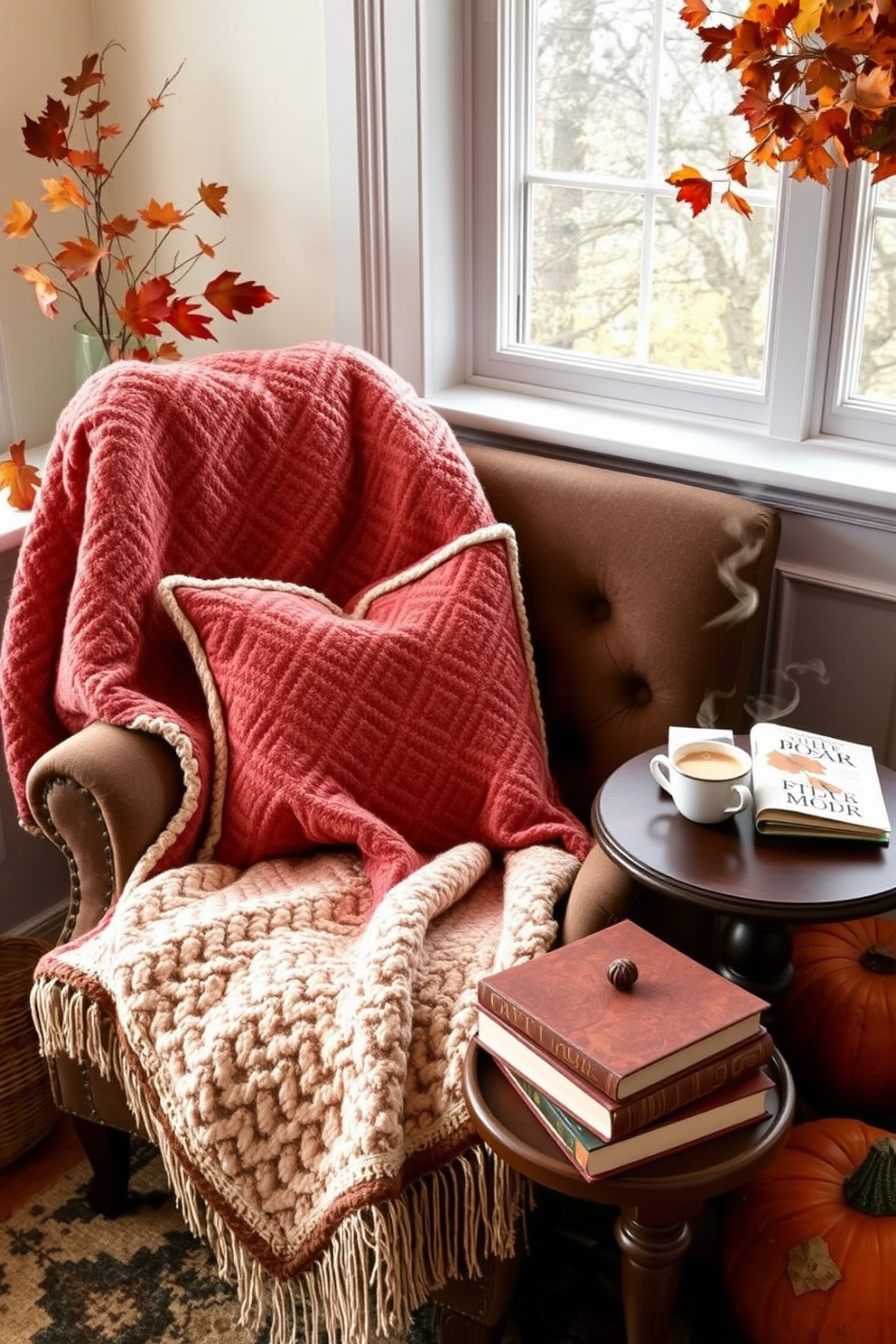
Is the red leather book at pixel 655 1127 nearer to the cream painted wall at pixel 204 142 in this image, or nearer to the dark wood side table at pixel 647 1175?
the dark wood side table at pixel 647 1175

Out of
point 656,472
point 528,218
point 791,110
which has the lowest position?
point 656,472

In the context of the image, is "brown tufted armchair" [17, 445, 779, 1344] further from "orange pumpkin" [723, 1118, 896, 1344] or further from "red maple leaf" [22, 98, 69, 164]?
"red maple leaf" [22, 98, 69, 164]

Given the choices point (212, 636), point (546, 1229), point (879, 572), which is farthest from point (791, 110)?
point (546, 1229)

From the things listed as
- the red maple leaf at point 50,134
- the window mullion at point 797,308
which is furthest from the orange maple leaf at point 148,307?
the window mullion at point 797,308

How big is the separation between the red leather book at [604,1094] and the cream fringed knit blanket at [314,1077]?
153 mm

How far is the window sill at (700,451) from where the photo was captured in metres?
1.85

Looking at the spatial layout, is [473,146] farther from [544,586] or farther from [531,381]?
[544,586]

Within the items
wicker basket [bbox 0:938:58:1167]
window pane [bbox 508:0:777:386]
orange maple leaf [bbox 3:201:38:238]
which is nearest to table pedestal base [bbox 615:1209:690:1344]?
wicker basket [bbox 0:938:58:1167]

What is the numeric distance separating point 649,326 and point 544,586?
0.49 m

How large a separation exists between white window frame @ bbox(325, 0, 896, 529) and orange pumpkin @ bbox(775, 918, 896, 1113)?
1.87ft

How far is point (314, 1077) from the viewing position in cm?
143

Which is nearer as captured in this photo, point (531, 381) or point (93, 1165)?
point (93, 1165)

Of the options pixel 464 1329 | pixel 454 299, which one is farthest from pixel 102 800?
pixel 454 299

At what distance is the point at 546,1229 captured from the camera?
5.87 ft
